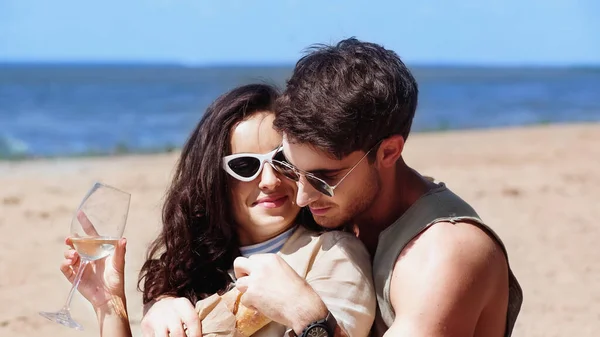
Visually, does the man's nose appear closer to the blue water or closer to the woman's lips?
the woman's lips

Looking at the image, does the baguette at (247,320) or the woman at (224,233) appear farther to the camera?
the woman at (224,233)

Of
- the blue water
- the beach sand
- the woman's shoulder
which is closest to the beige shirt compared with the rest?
the woman's shoulder

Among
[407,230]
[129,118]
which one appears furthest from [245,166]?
[129,118]

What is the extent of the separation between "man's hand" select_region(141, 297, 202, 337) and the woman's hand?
0.26 m

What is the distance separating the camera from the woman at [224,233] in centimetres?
340

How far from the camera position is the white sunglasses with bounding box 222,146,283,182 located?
3.53 meters

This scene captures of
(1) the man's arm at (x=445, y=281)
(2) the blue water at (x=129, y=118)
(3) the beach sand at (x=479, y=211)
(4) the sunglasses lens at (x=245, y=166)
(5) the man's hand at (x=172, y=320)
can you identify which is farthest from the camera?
(2) the blue water at (x=129, y=118)

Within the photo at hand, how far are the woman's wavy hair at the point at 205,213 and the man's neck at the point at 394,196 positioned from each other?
0.30 metres

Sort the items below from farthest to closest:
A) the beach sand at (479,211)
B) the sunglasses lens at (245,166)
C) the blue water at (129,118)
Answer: the blue water at (129,118) < the beach sand at (479,211) < the sunglasses lens at (245,166)

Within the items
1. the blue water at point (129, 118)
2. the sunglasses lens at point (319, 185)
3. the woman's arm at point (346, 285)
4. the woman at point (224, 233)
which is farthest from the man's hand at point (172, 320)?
the blue water at point (129, 118)

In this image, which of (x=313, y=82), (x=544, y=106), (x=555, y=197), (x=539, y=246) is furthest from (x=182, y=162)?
(x=544, y=106)

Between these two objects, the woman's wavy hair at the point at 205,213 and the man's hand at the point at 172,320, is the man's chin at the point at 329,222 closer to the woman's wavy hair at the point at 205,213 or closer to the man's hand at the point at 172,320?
the woman's wavy hair at the point at 205,213

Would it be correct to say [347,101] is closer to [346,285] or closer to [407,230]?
[407,230]

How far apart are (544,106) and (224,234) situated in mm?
35921
